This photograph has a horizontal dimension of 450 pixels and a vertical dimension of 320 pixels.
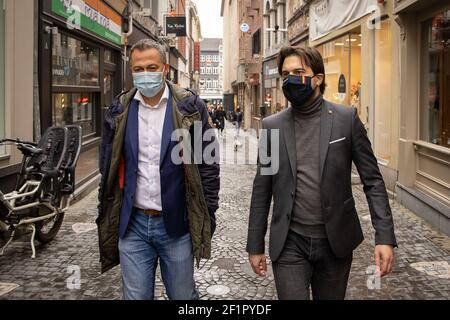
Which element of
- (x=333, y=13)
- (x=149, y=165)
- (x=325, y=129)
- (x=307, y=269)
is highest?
(x=333, y=13)

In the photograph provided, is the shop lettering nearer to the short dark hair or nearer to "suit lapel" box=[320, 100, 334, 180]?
the short dark hair

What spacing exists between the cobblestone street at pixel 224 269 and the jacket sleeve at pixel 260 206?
6.43ft

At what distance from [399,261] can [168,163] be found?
391 centimetres

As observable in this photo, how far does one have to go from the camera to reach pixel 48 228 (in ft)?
23.8

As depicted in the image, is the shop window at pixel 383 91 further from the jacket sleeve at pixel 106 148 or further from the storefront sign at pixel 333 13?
the jacket sleeve at pixel 106 148

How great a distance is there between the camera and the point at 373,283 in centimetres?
521

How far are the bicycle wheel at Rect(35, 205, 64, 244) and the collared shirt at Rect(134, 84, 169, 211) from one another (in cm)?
379

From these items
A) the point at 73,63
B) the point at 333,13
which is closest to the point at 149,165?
the point at 73,63

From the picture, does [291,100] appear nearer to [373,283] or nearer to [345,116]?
[345,116]

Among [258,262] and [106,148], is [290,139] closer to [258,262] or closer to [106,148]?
[258,262]

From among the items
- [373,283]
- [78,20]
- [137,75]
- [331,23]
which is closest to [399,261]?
[373,283]

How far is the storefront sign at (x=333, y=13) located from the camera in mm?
12078

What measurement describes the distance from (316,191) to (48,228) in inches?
210

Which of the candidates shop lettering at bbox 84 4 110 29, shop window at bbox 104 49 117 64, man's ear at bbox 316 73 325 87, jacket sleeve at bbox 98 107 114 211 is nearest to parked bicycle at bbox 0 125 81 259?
jacket sleeve at bbox 98 107 114 211
